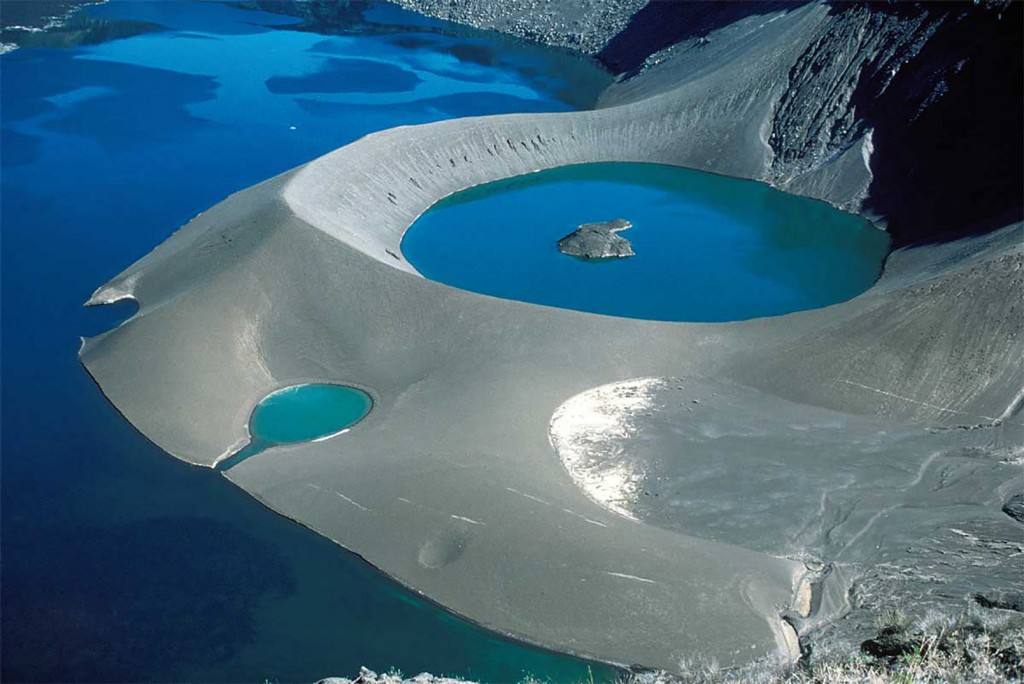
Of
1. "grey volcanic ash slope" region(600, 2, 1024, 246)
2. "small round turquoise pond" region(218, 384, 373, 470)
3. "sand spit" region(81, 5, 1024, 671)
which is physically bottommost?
"small round turquoise pond" region(218, 384, 373, 470)

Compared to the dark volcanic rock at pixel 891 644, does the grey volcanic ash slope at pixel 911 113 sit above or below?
above

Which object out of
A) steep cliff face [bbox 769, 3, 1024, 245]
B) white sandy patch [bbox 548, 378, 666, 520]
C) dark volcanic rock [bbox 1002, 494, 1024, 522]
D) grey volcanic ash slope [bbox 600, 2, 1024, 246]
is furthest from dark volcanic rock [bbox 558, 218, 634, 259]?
dark volcanic rock [bbox 1002, 494, 1024, 522]

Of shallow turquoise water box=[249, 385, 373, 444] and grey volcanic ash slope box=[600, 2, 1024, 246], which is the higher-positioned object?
grey volcanic ash slope box=[600, 2, 1024, 246]

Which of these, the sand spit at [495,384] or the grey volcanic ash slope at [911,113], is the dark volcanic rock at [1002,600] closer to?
the sand spit at [495,384]

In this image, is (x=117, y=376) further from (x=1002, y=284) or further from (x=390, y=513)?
(x=1002, y=284)

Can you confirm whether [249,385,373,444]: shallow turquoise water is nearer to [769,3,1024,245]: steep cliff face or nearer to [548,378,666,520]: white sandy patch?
[548,378,666,520]: white sandy patch

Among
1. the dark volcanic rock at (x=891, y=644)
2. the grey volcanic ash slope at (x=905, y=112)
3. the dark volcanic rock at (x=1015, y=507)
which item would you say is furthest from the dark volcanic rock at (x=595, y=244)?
the dark volcanic rock at (x=891, y=644)
